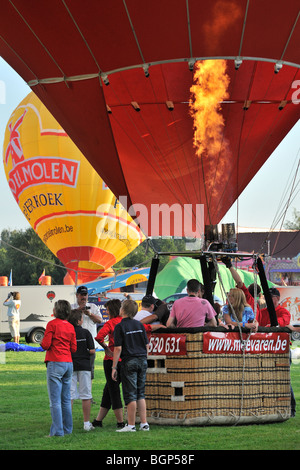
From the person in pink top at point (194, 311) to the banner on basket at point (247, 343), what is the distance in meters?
0.18

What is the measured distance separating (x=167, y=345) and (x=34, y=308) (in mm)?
16025

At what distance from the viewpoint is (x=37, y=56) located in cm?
1004

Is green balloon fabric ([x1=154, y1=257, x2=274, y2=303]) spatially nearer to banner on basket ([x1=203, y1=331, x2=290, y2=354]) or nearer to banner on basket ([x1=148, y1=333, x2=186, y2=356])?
banner on basket ([x1=203, y1=331, x2=290, y2=354])

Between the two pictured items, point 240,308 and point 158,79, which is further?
point 158,79

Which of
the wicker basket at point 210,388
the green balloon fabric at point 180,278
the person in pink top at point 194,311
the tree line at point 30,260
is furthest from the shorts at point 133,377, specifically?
the tree line at point 30,260

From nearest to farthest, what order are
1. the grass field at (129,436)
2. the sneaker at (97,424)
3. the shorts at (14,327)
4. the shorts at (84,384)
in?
the grass field at (129,436)
the shorts at (84,384)
the sneaker at (97,424)
the shorts at (14,327)

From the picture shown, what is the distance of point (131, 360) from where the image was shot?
24.4 feet

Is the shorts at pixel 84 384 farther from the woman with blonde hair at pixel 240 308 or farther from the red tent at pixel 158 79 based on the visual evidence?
the red tent at pixel 158 79

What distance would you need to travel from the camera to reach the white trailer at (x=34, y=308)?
74.7ft

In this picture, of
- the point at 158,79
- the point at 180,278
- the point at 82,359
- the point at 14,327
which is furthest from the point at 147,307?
the point at 180,278

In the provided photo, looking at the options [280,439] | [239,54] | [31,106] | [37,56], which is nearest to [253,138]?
[239,54]

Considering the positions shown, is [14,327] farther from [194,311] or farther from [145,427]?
[145,427]

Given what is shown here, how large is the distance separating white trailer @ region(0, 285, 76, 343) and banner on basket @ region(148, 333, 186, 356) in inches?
592
